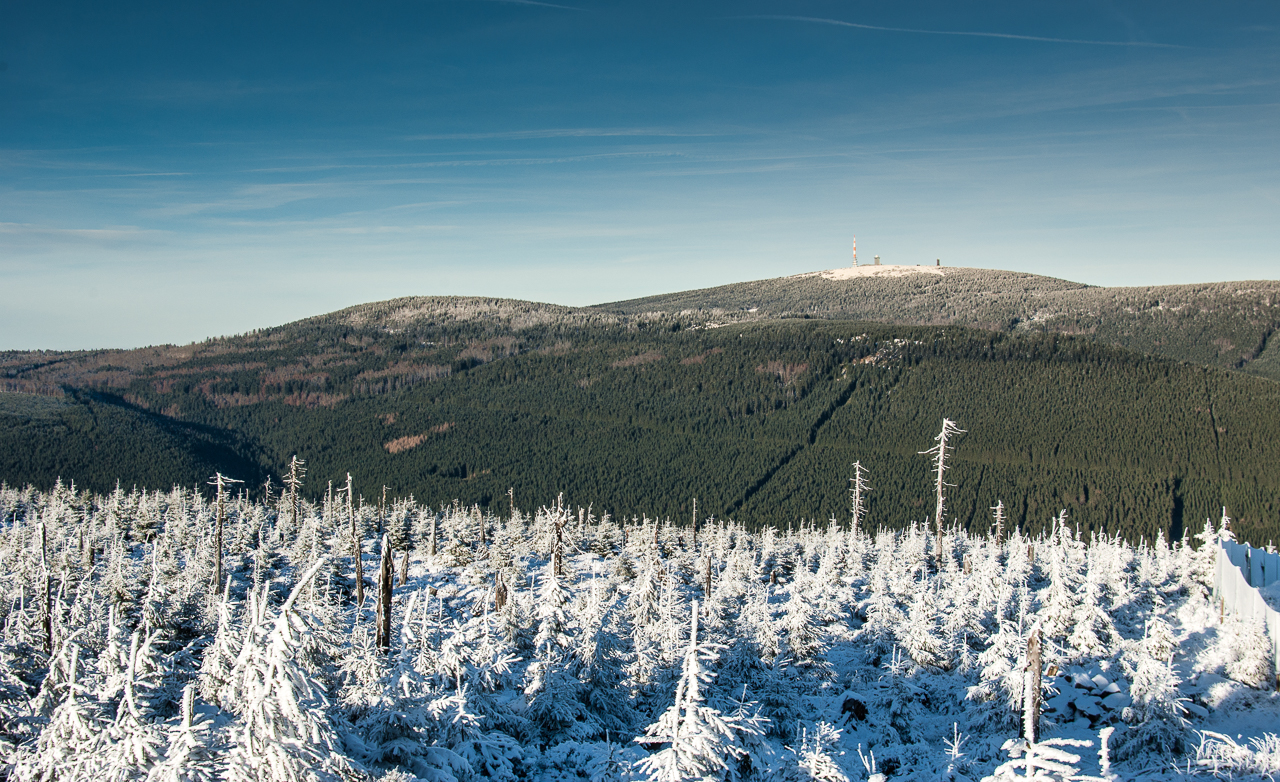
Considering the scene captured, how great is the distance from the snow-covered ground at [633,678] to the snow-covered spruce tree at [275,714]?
4cm

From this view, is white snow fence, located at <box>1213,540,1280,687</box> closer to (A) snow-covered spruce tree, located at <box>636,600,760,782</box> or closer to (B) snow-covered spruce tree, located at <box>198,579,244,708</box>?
(A) snow-covered spruce tree, located at <box>636,600,760,782</box>

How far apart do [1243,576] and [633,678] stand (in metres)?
32.5

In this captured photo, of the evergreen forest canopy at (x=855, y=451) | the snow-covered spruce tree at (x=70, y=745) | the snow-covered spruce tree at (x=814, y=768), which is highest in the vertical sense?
the snow-covered spruce tree at (x=70, y=745)

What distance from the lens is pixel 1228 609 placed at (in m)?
39.2

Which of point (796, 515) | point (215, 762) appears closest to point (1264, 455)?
point (796, 515)

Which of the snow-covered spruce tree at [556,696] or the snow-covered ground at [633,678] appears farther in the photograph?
the snow-covered spruce tree at [556,696]

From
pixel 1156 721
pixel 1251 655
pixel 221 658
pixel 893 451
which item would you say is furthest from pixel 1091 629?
pixel 893 451

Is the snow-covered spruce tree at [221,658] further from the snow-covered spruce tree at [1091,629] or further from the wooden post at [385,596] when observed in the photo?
the snow-covered spruce tree at [1091,629]

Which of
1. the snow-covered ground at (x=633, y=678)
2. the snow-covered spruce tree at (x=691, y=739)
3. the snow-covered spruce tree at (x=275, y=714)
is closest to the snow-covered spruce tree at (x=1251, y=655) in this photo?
the snow-covered ground at (x=633, y=678)

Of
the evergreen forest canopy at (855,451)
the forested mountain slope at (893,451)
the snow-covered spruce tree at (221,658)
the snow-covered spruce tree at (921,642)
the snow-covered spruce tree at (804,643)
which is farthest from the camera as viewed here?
the evergreen forest canopy at (855,451)

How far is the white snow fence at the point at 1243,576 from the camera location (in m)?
34.7

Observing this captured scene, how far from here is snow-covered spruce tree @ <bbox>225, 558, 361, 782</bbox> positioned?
10.8 metres

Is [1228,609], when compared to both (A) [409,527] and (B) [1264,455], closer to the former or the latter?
(A) [409,527]

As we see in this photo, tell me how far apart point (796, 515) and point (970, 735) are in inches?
3636
